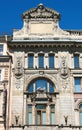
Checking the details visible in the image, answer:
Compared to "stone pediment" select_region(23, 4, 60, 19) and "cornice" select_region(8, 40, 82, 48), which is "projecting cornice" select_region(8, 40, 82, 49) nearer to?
"cornice" select_region(8, 40, 82, 48)

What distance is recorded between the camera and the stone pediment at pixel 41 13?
47803mm

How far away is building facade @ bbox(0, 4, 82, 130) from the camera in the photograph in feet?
139

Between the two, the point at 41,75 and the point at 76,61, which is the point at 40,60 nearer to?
the point at 41,75

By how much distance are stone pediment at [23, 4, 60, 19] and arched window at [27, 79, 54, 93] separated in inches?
359

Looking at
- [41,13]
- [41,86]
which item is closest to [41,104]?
[41,86]

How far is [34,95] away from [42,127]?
4.20m

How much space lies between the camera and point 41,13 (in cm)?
4812

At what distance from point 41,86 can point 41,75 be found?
1432mm

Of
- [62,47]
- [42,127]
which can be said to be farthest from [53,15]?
[42,127]

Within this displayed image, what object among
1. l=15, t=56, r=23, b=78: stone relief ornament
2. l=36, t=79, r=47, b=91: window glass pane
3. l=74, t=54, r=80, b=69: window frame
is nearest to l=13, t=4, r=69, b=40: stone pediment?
l=15, t=56, r=23, b=78: stone relief ornament

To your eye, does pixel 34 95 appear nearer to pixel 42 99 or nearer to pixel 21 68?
pixel 42 99

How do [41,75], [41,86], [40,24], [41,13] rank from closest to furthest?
[41,86] → [41,75] → [40,24] → [41,13]

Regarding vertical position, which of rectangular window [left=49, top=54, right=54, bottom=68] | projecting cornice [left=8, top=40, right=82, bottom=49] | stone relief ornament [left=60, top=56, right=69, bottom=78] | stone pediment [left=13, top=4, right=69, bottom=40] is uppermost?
stone pediment [left=13, top=4, right=69, bottom=40]

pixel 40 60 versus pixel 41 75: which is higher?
pixel 40 60
